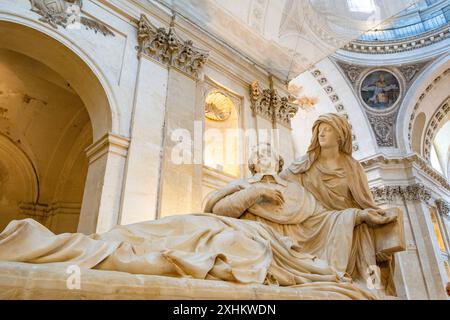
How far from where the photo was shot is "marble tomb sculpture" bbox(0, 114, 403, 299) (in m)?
1.24

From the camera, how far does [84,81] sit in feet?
16.7

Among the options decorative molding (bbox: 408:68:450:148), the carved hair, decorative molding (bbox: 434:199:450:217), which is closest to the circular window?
the carved hair

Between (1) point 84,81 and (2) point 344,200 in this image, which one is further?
(1) point 84,81

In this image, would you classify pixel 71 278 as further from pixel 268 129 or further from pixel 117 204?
pixel 268 129

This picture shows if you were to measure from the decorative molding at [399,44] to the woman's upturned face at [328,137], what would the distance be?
12043 millimetres

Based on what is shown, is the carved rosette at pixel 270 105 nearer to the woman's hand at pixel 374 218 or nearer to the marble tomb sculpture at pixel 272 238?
the marble tomb sculpture at pixel 272 238

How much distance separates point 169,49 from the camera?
6.00 metres

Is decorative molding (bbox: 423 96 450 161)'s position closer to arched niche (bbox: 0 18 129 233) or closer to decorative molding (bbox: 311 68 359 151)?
decorative molding (bbox: 311 68 359 151)

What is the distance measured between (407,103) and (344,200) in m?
12.1

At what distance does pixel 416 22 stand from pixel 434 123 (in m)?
4.27

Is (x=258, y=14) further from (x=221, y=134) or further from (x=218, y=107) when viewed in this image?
(x=221, y=134)

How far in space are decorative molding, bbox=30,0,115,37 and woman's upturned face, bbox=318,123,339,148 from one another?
408cm

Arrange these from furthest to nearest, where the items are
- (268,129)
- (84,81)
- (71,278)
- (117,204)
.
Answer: (268,129)
(84,81)
(117,204)
(71,278)
